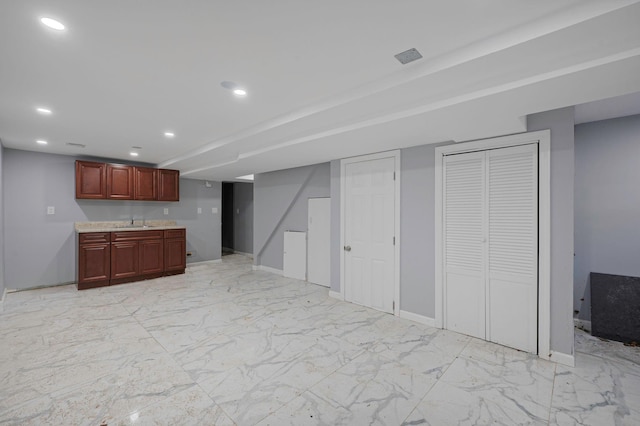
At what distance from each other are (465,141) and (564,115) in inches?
33.7

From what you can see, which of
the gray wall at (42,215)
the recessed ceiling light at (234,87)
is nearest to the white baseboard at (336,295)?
the recessed ceiling light at (234,87)

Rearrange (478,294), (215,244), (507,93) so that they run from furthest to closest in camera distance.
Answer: (215,244) < (478,294) < (507,93)

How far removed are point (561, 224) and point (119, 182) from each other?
23.0ft

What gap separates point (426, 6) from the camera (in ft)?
4.65

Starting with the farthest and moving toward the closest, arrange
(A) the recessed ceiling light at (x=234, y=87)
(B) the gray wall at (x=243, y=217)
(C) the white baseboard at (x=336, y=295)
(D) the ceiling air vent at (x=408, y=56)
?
(B) the gray wall at (x=243, y=217) → (C) the white baseboard at (x=336, y=295) → (A) the recessed ceiling light at (x=234, y=87) → (D) the ceiling air vent at (x=408, y=56)

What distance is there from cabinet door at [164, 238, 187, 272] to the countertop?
33cm

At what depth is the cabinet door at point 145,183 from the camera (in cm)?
576

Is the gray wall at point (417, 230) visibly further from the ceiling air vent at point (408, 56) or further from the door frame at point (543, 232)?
the ceiling air vent at point (408, 56)

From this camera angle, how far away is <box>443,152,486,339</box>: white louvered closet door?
3080 millimetres

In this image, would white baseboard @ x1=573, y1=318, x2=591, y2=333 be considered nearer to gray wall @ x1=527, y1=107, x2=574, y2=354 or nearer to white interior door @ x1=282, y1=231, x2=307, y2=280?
gray wall @ x1=527, y1=107, x2=574, y2=354

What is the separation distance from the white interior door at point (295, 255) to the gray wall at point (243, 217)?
9.24ft

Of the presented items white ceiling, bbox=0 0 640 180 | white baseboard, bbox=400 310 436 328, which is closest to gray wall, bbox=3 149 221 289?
white ceiling, bbox=0 0 640 180

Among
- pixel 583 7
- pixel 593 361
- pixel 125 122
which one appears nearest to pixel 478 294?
pixel 593 361

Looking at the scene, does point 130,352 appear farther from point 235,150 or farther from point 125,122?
point 235,150
